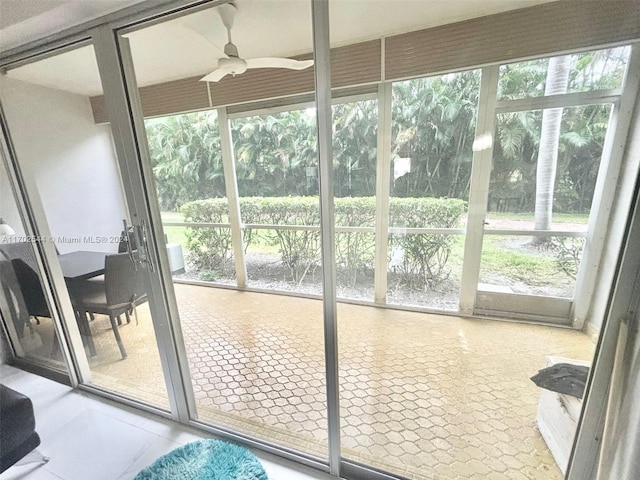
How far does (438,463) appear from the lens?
1.35 m

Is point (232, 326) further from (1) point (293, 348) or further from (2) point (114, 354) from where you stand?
(2) point (114, 354)

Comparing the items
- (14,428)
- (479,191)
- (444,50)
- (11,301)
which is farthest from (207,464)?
(444,50)

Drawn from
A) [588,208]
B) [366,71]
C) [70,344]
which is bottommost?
[70,344]

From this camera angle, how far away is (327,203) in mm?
1010

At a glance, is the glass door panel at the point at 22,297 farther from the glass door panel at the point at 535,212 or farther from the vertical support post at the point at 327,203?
the glass door panel at the point at 535,212

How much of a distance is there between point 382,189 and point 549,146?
3.83 feet

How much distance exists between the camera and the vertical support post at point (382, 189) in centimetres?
222

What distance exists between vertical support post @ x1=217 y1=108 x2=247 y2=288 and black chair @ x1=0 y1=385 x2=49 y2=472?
1.75m

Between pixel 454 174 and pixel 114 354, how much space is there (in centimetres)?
292

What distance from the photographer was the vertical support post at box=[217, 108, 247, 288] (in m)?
2.59

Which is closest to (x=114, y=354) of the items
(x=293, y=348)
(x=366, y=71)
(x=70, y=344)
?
(x=70, y=344)

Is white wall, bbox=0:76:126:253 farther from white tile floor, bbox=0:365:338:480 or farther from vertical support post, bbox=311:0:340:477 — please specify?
vertical support post, bbox=311:0:340:477

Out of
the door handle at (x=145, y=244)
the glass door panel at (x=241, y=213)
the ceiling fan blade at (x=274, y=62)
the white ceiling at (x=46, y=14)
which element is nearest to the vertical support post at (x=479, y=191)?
the glass door panel at (x=241, y=213)

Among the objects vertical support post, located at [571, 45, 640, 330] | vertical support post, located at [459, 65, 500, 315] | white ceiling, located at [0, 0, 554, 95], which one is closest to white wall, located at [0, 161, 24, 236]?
white ceiling, located at [0, 0, 554, 95]
